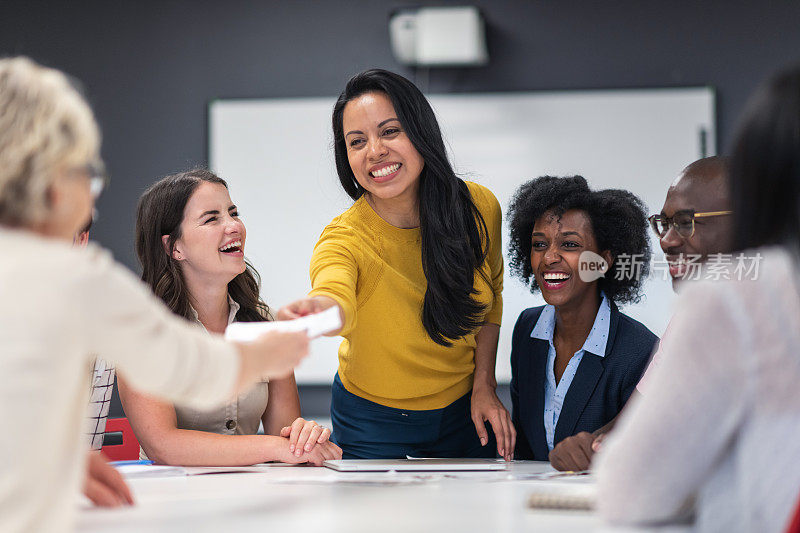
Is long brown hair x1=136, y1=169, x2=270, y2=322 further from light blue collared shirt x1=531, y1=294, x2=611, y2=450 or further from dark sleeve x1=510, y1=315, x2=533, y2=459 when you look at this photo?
light blue collared shirt x1=531, y1=294, x2=611, y2=450

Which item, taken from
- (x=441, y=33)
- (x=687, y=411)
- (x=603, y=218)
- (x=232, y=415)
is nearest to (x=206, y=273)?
(x=232, y=415)

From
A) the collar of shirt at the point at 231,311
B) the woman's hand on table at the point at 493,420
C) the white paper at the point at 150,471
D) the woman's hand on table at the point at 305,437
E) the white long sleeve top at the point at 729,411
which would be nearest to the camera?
the white long sleeve top at the point at 729,411

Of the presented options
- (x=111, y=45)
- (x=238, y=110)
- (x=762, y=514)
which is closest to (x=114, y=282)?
(x=762, y=514)

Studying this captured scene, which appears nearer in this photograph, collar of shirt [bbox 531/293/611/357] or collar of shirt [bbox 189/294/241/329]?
collar of shirt [bbox 531/293/611/357]

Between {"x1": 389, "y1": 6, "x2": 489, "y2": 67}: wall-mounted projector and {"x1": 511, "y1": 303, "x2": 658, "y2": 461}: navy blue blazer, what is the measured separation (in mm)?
2394

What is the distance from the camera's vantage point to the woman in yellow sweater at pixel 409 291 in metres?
2.28

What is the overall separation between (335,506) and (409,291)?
3.23 ft

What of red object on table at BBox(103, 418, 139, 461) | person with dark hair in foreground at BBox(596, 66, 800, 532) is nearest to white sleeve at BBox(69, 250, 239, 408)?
person with dark hair in foreground at BBox(596, 66, 800, 532)

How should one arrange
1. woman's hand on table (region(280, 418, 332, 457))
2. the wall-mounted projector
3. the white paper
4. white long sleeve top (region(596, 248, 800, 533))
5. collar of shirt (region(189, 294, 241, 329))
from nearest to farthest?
white long sleeve top (region(596, 248, 800, 533)) → the white paper → woman's hand on table (region(280, 418, 332, 457)) → collar of shirt (region(189, 294, 241, 329)) → the wall-mounted projector

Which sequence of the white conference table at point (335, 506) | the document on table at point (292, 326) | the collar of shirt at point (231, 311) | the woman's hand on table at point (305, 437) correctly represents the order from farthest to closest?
A: 1. the collar of shirt at point (231, 311)
2. the woman's hand on table at point (305, 437)
3. the document on table at point (292, 326)
4. the white conference table at point (335, 506)

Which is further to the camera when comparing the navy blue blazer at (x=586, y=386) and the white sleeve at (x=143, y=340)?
the navy blue blazer at (x=586, y=386)

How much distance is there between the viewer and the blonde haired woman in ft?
3.16

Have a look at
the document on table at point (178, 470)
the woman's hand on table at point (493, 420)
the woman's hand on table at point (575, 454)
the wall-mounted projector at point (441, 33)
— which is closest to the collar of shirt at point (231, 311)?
the document on table at point (178, 470)

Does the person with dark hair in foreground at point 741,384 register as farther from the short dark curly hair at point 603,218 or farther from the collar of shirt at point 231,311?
the collar of shirt at point 231,311
